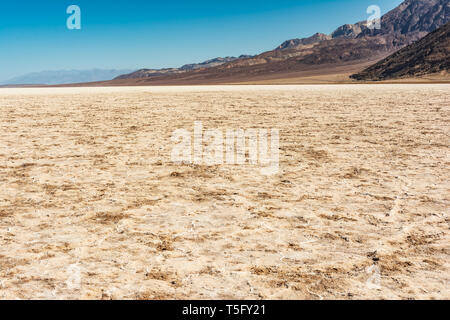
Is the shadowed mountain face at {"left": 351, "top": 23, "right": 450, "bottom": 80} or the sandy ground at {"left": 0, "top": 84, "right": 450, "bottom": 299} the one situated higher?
the shadowed mountain face at {"left": 351, "top": 23, "right": 450, "bottom": 80}

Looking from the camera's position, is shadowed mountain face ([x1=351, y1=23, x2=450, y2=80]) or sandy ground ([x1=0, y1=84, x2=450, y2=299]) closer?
sandy ground ([x1=0, y1=84, x2=450, y2=299])

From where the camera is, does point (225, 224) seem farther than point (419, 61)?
No

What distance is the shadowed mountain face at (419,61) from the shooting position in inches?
3145

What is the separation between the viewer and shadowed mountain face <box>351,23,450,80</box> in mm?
79875

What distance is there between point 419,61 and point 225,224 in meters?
95.0

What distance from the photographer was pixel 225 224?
3.67m

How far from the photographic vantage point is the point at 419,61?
8506cm

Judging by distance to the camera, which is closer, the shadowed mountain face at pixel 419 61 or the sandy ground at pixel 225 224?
the sandy ground at pixel 225 224

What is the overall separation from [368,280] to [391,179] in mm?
2928

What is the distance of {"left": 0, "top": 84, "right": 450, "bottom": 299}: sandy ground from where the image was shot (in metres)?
2.57

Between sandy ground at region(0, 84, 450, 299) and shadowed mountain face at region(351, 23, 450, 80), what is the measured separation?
3261 inches

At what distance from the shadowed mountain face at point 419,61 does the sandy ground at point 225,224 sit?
8282 centimetres

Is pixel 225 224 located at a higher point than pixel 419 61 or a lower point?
lower

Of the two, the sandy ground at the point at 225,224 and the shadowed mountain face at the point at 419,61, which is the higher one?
the shadowed mountain face at the point at 419,61
